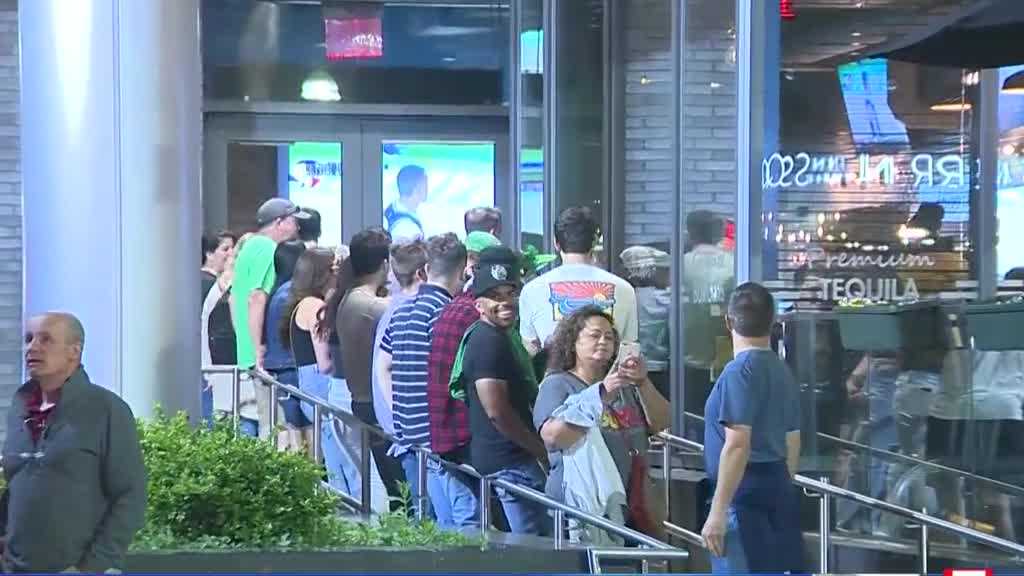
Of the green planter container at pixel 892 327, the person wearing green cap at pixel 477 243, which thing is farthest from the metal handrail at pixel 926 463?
the person wearing green cap at pixel 477 243

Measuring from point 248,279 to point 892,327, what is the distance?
4131 mm

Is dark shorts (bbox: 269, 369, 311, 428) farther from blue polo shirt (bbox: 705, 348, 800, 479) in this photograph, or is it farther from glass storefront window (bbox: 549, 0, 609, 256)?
blue polo shirt (bbox: 705, 348, 800, 479)

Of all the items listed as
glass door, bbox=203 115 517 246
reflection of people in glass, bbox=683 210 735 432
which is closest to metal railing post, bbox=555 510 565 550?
reflection of people in glass, bbox=683 210 735 432

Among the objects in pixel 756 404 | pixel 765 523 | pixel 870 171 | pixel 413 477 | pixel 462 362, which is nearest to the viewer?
pixel 756 404

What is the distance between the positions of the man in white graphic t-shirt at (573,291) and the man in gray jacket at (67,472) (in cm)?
272

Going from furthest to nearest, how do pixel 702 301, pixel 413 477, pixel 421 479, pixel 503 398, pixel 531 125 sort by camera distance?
pixel 531 125
pixel 702 301
pixel 413 477
pixel 421 479
pixel 503 398

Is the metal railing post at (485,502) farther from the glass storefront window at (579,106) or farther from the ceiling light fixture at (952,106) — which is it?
the glass storefront window at (579,106)

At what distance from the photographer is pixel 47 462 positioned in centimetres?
550

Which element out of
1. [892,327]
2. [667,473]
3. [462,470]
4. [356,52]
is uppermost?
[356,52]

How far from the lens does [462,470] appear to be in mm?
8117

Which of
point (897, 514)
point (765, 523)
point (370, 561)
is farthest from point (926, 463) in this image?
point (370, 561)

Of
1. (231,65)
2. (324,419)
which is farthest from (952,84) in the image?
(231,65)

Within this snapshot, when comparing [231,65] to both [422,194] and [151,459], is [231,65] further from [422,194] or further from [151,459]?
[151,459]

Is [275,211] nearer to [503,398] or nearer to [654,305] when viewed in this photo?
[654,305]
